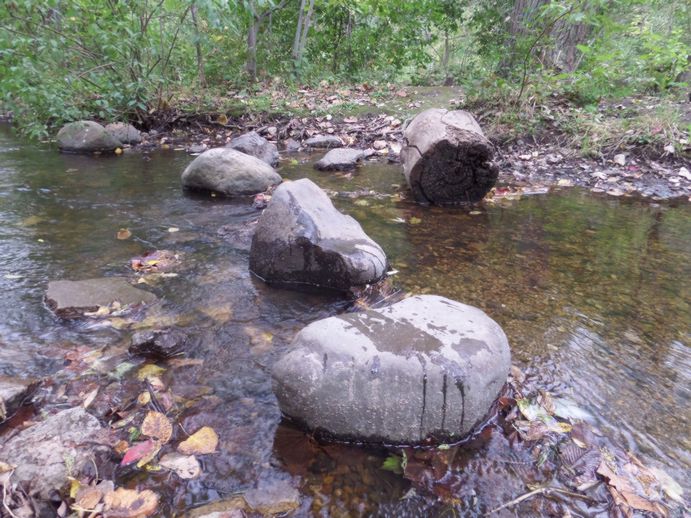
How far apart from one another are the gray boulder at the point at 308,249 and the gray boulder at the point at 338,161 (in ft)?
10.00

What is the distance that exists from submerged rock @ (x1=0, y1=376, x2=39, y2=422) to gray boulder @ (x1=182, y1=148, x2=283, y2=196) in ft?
10.6

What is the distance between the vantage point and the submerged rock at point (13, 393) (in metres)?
1.83

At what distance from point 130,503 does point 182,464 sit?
0.20 m

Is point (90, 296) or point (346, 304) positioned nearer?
point (90, 296)

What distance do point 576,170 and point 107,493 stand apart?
20.4 feet

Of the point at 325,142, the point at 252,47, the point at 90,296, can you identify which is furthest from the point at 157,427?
the point at 252,47

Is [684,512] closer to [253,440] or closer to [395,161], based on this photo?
[253,440]

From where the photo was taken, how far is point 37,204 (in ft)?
14.8

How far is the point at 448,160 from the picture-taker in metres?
4.52

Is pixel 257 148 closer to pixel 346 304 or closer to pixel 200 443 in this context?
pixel 346 304

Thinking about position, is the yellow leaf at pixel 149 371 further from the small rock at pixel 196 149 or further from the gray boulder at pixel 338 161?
the small rock at pixel 196 149

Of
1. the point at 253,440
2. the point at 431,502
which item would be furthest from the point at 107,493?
the point at 431,502

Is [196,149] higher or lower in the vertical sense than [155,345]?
lower

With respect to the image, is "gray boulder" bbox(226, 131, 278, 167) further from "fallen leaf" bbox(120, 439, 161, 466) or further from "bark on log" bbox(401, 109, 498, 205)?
"fallen leaf" bbox(120, 439, 161, 466)
